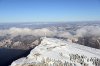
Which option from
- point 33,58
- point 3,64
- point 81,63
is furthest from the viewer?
point 3,64

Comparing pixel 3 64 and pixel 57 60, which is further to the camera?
pixel 3 64

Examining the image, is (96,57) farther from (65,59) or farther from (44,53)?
(44,53)

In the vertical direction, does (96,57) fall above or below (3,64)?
above

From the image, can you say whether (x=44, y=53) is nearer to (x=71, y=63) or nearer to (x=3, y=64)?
(x=71, y=63)

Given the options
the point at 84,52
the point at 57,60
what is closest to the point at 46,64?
the point at 57,60

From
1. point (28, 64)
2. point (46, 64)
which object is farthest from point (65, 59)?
point (28, 64)

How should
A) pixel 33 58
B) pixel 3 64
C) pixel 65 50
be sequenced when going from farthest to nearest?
pixel 3 64 < pixel 65 50 < pixel 33 58
